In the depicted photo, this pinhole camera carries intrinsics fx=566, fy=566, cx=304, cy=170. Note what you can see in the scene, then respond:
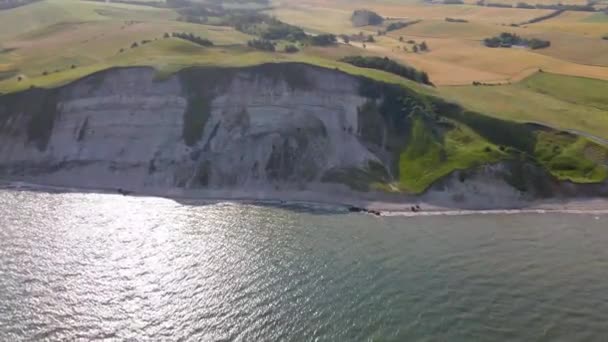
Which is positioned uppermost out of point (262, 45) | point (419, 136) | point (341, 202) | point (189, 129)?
point (262, 45)

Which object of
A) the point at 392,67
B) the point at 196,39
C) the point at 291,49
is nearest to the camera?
the point at 392,67

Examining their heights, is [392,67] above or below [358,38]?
below

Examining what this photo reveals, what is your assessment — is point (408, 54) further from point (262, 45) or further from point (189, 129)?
point (189, 129)

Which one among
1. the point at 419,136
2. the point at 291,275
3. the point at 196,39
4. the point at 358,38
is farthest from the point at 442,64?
the point at 291,275

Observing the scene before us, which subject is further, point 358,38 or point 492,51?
point 358,38

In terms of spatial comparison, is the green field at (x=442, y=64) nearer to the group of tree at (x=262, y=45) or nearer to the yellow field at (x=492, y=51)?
the yellow field at (x=492, y=51)

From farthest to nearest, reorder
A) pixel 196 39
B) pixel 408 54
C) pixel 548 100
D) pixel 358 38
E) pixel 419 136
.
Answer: pixel 358 38, pixel 408 54, pixel 196 39, pixel 548 100, pixel 419 136
